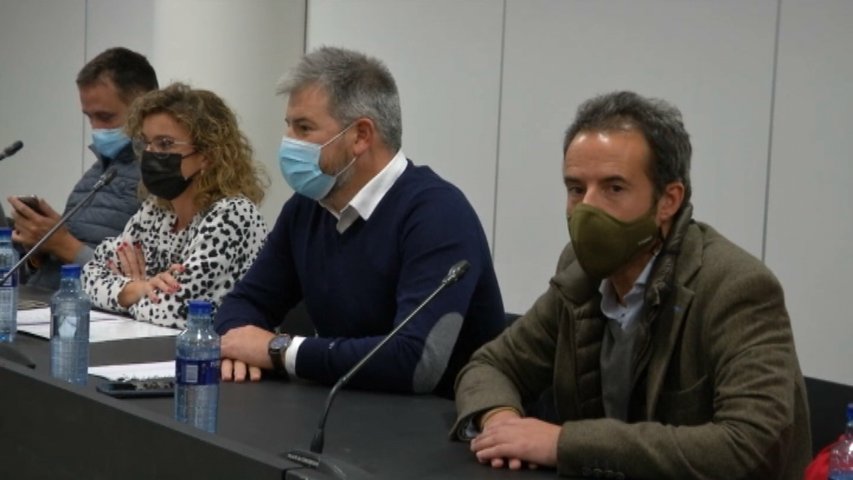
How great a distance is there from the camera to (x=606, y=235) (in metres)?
Answer: 1.89

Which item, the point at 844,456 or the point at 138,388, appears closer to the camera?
the point at 844,456

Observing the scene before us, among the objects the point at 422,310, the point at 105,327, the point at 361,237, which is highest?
the point at 361,237

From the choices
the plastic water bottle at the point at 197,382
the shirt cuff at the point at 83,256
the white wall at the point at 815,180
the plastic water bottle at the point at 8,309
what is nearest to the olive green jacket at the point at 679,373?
the plastic water bottle at the point at 197,382

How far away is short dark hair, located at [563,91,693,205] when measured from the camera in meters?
1.92

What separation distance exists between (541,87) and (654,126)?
2.28 m

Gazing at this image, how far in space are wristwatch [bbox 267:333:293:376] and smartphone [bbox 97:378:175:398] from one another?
227mm

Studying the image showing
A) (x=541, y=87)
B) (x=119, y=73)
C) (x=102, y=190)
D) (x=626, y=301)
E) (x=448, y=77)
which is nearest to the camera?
(x=626, y=301)

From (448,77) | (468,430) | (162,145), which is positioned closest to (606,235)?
(468,430)

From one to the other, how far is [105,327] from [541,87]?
6.16ft

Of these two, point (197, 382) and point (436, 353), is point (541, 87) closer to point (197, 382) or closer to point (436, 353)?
point (436, 353)

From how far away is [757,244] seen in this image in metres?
3.61

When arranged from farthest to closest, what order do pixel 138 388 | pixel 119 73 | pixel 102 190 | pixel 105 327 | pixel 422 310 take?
pixel 119 73 → pixel 102 190 → pixel 105 327 → pixel 422 310 → pixel 138 388

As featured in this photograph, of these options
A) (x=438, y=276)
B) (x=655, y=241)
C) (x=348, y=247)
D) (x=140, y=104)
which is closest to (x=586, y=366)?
(x=655, y=241)

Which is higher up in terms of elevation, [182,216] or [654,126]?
[654,126]
